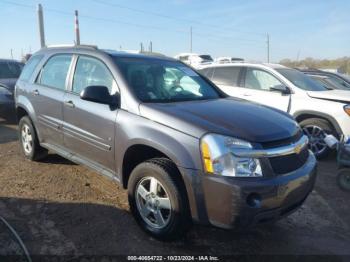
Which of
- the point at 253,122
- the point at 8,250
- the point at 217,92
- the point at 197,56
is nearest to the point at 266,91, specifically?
the point at 217,92

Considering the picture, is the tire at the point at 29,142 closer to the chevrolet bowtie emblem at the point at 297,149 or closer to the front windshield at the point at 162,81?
the front windshield at the point at 162,81

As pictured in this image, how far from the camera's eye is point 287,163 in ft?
10.3

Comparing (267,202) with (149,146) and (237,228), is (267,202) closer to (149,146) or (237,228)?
(237,228)

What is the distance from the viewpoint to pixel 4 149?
6488 millimetres

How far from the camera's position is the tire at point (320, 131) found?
21.4 feet

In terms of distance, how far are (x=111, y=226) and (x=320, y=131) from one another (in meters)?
4.53

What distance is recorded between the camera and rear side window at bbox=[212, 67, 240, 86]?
316 inches

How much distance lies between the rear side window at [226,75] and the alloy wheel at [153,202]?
504 cm

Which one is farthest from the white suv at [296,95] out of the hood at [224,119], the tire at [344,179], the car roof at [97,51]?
the car roof at [97,51]

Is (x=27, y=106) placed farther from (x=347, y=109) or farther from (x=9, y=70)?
(x=9, y=70)

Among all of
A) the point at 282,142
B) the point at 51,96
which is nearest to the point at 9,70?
the point at 51,96

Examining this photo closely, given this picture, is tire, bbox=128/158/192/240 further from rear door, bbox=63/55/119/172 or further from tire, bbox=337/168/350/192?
tire, bbox=337/168/350/192

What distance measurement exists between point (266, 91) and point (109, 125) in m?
4.54

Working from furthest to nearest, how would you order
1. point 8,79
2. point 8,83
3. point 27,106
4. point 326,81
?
point 326,81 → point 8,79 → point 8,83 → point 27,106
